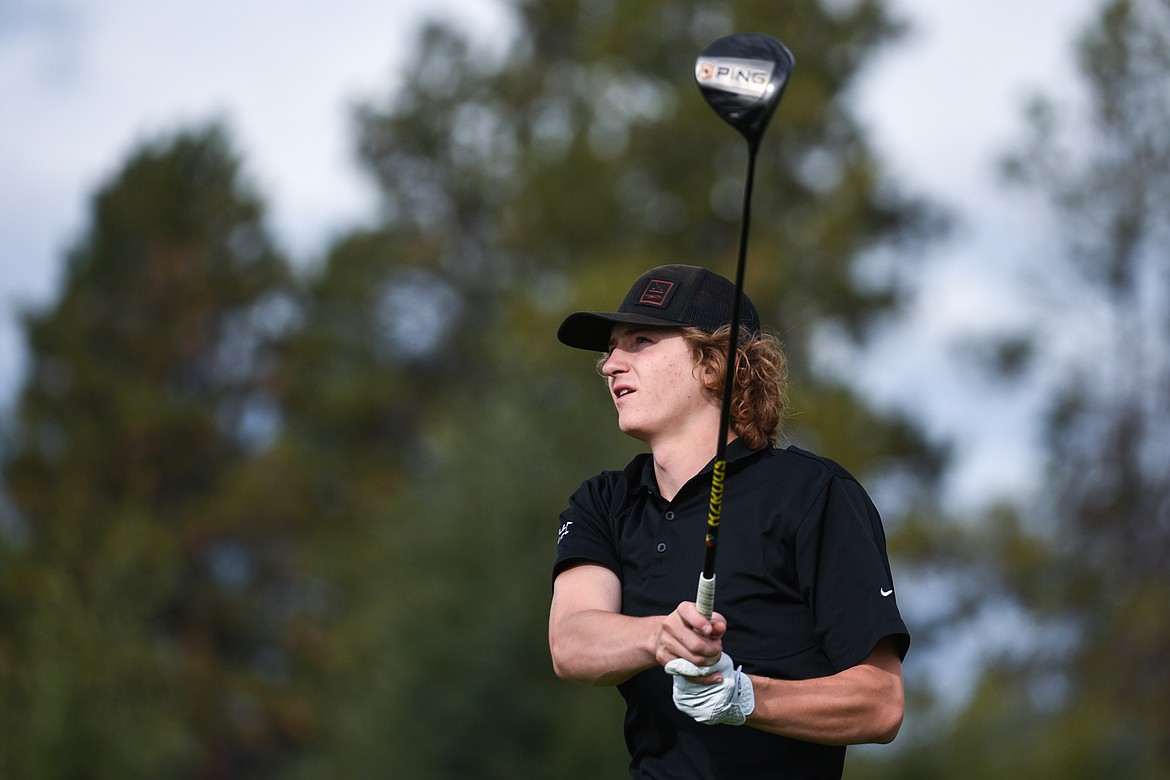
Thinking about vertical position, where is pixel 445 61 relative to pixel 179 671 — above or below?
above

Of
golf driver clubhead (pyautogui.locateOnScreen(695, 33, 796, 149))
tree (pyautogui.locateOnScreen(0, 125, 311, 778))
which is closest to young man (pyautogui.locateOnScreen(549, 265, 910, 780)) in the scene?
golf driver clubhead (pyautogui.locateOnScreen(695, 33, 796, 149))

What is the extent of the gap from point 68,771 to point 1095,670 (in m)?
17.4

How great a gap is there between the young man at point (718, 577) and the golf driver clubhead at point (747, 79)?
27.0 inches

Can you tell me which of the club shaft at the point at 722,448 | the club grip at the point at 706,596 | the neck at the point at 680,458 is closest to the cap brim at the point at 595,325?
the neck at the point at 680,458

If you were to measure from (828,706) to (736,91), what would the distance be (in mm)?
1475

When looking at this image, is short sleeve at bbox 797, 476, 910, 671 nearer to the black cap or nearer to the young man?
the young man

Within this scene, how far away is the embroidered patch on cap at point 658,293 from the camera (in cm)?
448

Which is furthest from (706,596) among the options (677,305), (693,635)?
(677,305)

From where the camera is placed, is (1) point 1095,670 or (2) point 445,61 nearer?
(1) point 1095,670

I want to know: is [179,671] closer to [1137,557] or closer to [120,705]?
[120,705]

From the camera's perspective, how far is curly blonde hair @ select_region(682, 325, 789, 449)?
4.41 m

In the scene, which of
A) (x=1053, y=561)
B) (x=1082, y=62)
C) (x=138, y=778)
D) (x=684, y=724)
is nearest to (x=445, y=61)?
(x=1082, y=62)

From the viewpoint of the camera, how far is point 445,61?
3962cm

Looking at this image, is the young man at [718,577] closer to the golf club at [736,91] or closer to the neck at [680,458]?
the neck at [680,458]
